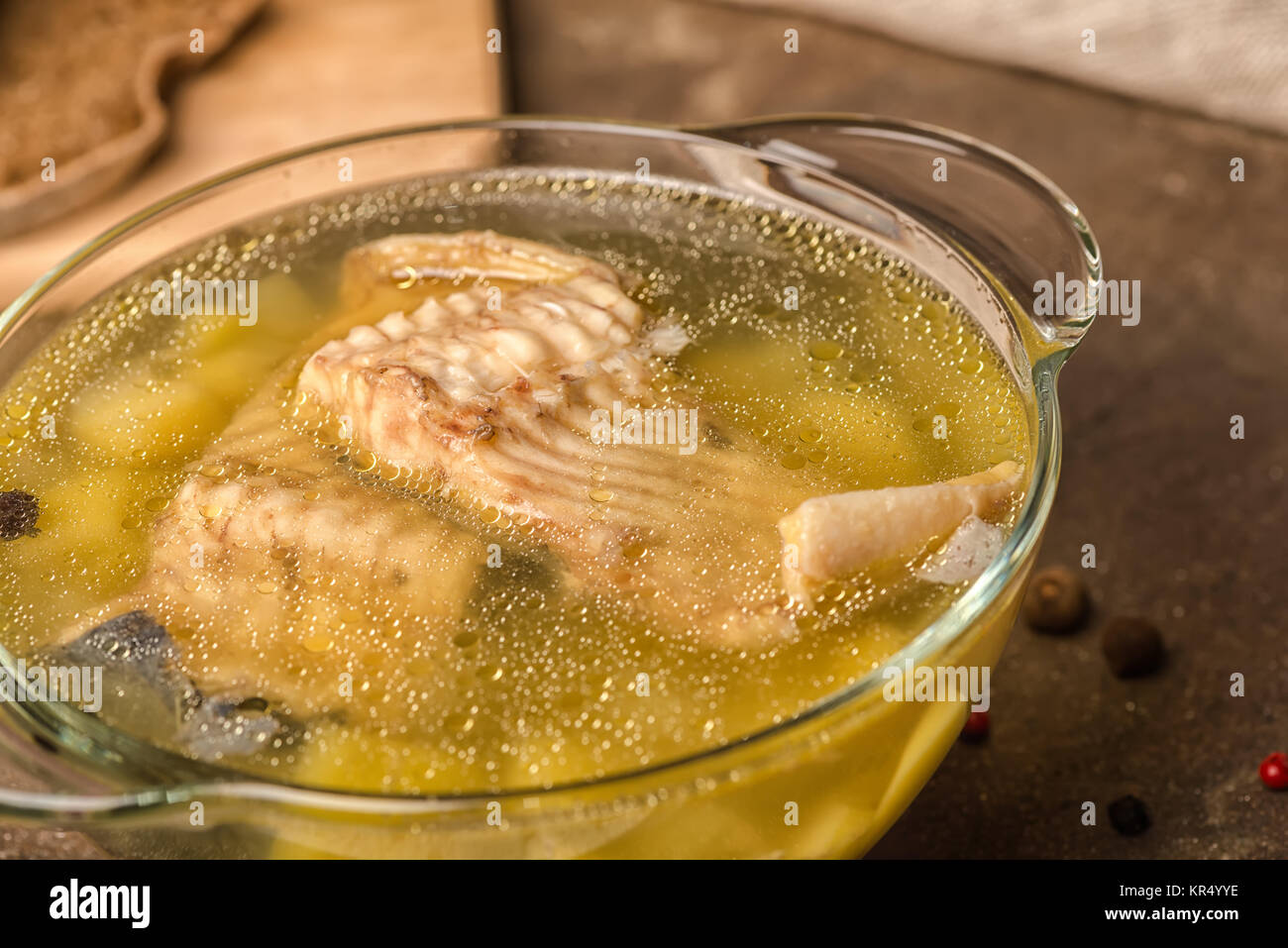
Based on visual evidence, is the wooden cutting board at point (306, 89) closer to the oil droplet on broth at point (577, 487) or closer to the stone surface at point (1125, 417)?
the stone surface at point (1125, 417)

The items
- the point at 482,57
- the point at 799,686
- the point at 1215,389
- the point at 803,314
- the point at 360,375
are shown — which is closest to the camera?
the point at 799,686

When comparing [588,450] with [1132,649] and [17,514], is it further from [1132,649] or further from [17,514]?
[1132,649]

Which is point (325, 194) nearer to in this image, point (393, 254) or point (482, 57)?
point (393, 254)

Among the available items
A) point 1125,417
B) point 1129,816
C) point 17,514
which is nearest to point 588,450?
point 17,514

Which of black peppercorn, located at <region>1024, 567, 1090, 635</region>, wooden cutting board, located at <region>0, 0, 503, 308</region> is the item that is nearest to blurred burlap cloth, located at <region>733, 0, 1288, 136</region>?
wooden cutting board, located at <region>0, 0, 503, 308</region>

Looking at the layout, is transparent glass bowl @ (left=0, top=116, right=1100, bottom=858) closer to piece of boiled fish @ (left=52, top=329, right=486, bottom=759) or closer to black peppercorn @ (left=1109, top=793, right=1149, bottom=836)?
piece of boiled fish @ (left=52, top=329, right=486, bottom=759)
